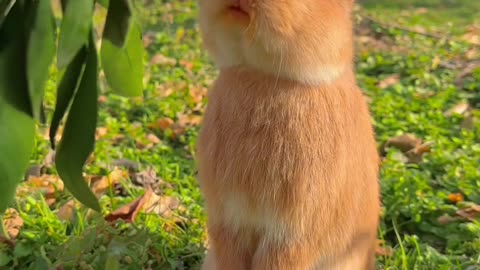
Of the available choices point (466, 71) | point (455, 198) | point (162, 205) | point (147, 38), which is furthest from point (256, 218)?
point (147, 38)

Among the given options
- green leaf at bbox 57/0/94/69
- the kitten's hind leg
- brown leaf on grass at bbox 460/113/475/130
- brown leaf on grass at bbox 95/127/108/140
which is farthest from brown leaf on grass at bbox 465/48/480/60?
green leaf at bbox 57/0/94/69

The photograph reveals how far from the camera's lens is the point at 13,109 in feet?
4.91

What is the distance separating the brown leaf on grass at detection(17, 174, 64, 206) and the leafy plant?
928mm

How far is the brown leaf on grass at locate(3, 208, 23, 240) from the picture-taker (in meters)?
2.23

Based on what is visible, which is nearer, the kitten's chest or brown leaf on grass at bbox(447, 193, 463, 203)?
the kitten's chest

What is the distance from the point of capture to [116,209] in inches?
93.5

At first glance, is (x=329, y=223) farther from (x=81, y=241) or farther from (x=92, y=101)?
(x=81, y=241)

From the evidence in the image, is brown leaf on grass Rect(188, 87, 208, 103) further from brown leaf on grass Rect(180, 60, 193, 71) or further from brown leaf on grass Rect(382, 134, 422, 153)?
brown leaf on grass Rect(382, 134, 422, 153)

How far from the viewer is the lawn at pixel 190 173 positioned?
2.14 meters

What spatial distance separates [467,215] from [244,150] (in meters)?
1.21

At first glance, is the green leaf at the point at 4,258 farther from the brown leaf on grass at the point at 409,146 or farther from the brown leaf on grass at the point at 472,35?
the brown leaf on grass at the point at 472,35

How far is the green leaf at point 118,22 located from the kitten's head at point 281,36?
21 cm

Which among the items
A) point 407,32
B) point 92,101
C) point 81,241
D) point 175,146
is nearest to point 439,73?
point 407,32

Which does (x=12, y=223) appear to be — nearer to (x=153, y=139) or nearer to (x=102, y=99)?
(x=153, y=139)
